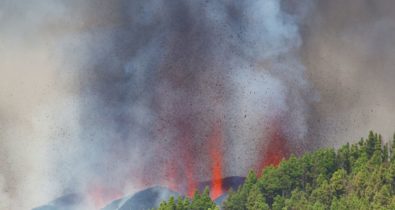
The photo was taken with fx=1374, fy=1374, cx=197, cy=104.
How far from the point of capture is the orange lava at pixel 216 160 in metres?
90.4

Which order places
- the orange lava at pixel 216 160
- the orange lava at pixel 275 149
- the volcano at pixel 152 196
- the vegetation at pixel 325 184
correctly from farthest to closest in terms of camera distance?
the orange lava at pixel 275 149 → the orange lava at pixel 216 160 → the volcano at pixel 152 196 → the vegetation at pixel 325 184

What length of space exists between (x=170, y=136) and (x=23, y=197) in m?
11.5

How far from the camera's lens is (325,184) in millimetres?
68625

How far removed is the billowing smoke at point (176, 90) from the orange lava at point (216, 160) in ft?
0.32

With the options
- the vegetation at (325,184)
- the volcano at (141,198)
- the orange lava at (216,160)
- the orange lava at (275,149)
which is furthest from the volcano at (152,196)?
the vegetation at (325,184)

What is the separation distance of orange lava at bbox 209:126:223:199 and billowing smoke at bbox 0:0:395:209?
3.9 inches

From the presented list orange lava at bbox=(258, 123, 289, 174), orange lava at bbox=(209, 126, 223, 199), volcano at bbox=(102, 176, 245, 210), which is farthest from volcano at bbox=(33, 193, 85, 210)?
orange lava at bbox=(258, 123, 289, 174)

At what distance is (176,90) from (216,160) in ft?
24.3

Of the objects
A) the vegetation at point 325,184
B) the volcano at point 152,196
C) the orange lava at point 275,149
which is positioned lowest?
the vegetation at point 325,184

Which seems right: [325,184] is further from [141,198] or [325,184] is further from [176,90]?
[176,90]

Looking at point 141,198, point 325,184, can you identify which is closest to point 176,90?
point 141,198

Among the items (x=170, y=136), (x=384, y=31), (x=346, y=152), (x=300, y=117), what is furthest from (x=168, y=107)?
(x=346, y=152)

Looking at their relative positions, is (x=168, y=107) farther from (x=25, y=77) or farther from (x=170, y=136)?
(x=25, y=77)

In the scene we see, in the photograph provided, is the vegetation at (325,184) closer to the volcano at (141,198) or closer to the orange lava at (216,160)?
the volcano at (141,198)
